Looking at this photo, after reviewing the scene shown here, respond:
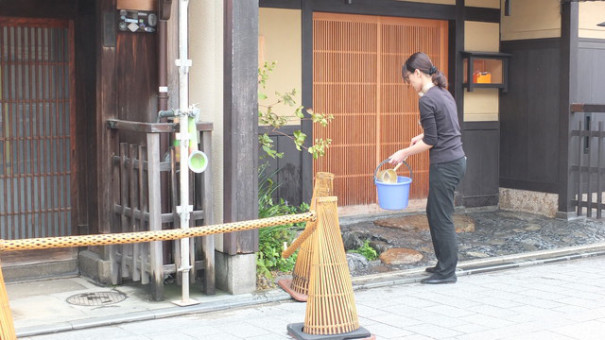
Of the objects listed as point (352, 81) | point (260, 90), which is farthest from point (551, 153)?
point (260, 90)

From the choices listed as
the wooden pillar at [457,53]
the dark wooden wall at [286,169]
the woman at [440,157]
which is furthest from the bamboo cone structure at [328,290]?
the wooden pillar at [457,53]

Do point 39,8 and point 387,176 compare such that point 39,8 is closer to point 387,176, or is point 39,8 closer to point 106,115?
point 106,115

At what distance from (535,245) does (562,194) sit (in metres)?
2.00

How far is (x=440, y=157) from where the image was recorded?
8289mm

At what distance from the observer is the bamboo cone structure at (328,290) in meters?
6.26

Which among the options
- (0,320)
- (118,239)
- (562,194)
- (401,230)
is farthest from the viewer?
(562,194)

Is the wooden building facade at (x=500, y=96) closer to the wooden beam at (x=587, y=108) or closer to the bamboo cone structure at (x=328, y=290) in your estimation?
the wooden beam at (x=587, y=108)

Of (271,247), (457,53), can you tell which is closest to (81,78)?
(271,247)

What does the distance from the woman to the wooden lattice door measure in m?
2.89

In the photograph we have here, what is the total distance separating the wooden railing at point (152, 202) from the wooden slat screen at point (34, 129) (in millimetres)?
825

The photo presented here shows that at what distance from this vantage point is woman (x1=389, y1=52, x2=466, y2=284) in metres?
8.23

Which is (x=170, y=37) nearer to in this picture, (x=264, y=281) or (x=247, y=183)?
(x=247, y=183)

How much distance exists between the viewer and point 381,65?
11641mm

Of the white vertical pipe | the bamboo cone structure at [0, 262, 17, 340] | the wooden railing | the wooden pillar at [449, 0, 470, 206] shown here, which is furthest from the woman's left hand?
the wooden pillar at [449, 0, 470, 206]
